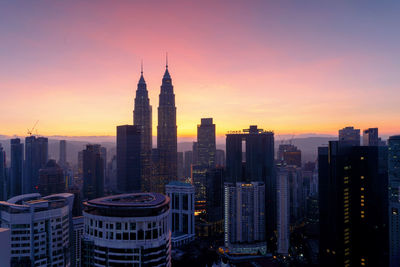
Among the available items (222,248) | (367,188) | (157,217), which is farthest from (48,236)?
(367,188)

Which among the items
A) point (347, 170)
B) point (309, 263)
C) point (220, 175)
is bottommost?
point (309, 263)

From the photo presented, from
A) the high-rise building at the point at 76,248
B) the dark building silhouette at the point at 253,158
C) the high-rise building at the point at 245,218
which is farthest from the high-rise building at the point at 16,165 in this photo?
the high-rise building at the point at 245,218

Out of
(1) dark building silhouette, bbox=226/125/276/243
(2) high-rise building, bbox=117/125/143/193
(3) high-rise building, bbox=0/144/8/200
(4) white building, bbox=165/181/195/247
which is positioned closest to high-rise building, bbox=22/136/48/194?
(3) high-rise building, bbox=0/144/8/200

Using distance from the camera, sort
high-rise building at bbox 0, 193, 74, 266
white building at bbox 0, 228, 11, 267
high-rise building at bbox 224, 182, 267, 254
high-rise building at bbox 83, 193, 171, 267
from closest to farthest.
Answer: white building at bbox 0, 228, 11, 267 → high-rise building at bbox 83, 193, 171, 267 → high-rise building at bbox 0, 193, 74, 266 → high-rise building at bbox 224, 182, 267, 254

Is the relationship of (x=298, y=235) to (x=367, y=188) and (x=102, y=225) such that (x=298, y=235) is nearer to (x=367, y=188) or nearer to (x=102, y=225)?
(x=367, y=188)

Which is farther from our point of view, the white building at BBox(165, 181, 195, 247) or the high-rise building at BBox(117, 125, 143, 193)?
the high-rise building at BBox(117, 125, 143, 193)

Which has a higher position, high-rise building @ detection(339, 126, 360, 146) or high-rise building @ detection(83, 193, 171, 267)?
high-rise building @ detection(339, 126, 360, 146)

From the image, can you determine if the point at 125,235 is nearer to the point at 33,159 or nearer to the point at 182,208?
the point at 182,208

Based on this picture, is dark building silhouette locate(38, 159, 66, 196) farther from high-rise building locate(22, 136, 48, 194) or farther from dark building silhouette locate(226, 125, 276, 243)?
dark building silhouette locate(226, 125, 276, 243)
